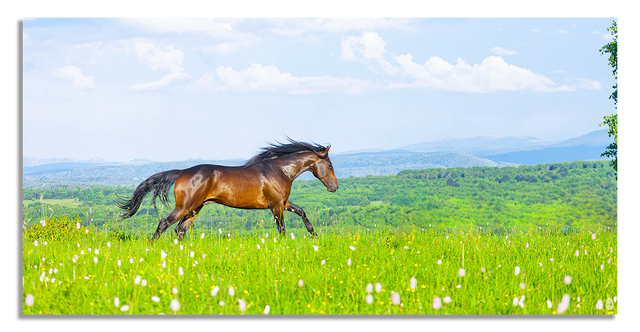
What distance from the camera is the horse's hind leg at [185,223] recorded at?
28.6ft

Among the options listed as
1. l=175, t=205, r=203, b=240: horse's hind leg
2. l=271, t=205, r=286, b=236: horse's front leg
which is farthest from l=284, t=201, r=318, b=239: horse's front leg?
l=175, t=205, r=203, b=240: horse's hind leg

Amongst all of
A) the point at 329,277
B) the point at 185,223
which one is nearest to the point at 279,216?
the point at 185,223

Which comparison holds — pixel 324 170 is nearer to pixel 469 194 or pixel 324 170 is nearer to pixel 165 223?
pixel 165 223

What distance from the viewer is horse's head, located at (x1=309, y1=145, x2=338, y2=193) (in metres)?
9.38

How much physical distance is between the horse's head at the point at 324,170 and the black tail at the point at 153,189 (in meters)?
2.81

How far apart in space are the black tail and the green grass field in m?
0.86

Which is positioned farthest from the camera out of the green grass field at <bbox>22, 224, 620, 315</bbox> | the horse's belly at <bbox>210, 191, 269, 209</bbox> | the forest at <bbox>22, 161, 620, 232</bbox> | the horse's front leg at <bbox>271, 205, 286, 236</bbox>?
the forest at <bbox>22, 161, 620, 232</bbox>

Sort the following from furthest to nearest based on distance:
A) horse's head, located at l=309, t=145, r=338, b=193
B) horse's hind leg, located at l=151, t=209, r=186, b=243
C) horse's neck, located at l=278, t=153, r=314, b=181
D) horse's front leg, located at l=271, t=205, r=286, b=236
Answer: horse's head, located at l=309, t=145, r=338, b=193, horse's neck, located at l=278, t=153, r=314, b=181, horse's front leg, located at l=271, t=205, r=286, b=236, horse's hind leg, located at l=151, t=209, r=186, b=243

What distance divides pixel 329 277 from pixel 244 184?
12.5 feet

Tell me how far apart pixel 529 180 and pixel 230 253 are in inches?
1077

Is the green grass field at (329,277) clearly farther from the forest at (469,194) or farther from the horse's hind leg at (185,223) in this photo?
the forest at (469,194)

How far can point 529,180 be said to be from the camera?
1155 inches

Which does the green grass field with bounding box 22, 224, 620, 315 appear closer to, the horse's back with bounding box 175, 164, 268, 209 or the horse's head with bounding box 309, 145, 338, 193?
the horse's back with bounding box 175, 164, 268, 209
